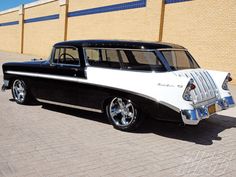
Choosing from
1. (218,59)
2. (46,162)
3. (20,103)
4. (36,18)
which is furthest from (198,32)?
(36,18)

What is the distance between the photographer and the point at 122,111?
5.99 m

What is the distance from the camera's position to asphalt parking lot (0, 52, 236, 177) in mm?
4113

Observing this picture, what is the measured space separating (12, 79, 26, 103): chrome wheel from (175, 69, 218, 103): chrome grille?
152 inches

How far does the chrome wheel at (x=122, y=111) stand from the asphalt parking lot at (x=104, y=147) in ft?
0.66

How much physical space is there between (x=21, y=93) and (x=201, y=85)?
13.9ft

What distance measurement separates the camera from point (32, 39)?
3139cm

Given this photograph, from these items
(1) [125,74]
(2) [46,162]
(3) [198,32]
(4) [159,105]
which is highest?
(3) [198,32]

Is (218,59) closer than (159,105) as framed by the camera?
No

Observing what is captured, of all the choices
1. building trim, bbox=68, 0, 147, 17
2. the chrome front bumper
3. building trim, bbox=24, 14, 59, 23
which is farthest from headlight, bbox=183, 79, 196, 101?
building trim, bbox=24, 14, 59, 23

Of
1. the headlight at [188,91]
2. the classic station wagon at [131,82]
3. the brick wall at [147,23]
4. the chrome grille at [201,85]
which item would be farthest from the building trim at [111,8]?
the headlight at [188,91]

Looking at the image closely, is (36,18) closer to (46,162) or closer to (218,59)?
(218,59)

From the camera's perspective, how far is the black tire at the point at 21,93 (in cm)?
770

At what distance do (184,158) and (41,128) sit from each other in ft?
8.24

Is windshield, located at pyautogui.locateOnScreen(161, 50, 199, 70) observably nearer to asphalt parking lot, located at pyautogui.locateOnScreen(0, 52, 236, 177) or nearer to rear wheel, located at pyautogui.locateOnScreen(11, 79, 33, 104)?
asphalt parking lot, located at pyautogui.locateOnScreen(0, 52, 236, 177)
